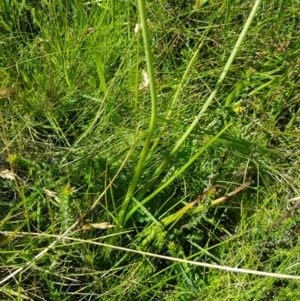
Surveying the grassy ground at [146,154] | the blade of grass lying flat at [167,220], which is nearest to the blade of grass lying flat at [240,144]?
the grassy ground at [146,154]

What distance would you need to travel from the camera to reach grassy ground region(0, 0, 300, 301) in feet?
3.21

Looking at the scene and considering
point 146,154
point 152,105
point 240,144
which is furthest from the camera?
point 240,144

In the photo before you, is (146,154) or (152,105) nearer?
(152,105)

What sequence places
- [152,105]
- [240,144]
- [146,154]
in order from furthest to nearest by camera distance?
[240,144]
[146,154]
[152,105]

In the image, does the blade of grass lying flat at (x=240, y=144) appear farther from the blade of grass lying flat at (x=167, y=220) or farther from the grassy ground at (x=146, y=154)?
the blade of grass lying flat at (x=167, y=220)

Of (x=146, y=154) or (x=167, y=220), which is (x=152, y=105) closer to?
(x=146, y=154)

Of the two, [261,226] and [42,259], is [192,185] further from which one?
[42,259]

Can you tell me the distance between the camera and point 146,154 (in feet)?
2.97

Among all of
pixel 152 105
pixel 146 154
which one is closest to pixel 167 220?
pixel 146 154

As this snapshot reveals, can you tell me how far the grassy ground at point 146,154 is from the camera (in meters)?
0.98

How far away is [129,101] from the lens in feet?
3.74

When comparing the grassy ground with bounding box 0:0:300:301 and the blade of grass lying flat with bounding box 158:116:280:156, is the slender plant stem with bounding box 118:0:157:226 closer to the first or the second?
the grassy ground with bounding box 0:0:300:301

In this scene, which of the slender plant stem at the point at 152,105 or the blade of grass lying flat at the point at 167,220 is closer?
the slender plant stem at the point at 152,105

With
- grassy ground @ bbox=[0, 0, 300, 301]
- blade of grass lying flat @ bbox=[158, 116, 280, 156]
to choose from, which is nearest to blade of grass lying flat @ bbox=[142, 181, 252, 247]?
grassy ground @ bbox=[0, 0, 300, 301]
